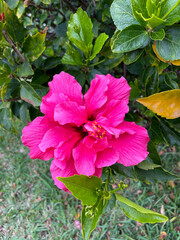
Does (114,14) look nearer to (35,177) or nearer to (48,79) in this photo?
(48,79)

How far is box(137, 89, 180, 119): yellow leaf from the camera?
2.99 feet

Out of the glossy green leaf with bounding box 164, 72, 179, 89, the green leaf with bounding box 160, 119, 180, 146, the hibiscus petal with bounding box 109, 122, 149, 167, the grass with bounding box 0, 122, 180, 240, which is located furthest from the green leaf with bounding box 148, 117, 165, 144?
the grass with bounding box 0, 122, 180, 240

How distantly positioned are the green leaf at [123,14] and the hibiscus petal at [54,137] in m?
0.47

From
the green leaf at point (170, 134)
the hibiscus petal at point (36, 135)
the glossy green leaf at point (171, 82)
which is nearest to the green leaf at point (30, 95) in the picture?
the hibiscus petal at point (36, 135)

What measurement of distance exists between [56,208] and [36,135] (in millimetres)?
1697

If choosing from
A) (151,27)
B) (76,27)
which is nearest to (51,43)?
(76,27)

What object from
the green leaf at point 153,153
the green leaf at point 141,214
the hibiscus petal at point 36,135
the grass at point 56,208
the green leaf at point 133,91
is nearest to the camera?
the green leaf at point 141,214

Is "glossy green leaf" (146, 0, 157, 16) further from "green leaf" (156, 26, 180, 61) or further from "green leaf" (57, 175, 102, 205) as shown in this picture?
"green leaf" (57, 175, 102, 205)

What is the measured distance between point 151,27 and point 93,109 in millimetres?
379

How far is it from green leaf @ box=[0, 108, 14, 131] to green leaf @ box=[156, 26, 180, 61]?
2.65 feet

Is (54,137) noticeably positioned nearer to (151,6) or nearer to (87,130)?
(87,130)

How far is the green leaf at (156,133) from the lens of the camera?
125 cm

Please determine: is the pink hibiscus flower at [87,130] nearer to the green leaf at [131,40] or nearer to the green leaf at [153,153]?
the green leaf at [131,40]

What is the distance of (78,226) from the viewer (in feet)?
7.26
